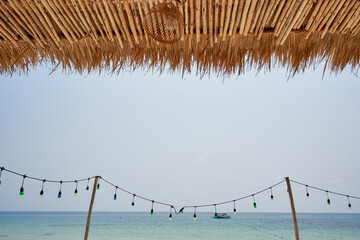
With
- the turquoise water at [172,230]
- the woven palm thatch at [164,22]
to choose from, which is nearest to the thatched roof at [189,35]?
the woven palm thatch at [164,22]

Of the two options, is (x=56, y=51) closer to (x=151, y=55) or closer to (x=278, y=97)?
(x=151, y=55)

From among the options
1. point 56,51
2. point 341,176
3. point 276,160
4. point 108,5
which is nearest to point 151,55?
point 108,5

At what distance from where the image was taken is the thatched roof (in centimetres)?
137

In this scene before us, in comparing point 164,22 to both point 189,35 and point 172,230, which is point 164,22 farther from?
point 172,230

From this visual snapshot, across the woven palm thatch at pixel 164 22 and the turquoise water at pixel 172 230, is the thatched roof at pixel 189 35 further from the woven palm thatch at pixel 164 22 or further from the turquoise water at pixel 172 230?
the turquoise water at pixel 172 230

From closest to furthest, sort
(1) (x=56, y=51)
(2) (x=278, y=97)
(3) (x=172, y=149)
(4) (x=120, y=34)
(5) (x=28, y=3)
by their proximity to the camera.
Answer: (5) (x=28, y=3) < (4) (x=120, y=34) < (1) (x=56, y=51) < (2) (x=278, y=97) < (3) (x=172, y=149)

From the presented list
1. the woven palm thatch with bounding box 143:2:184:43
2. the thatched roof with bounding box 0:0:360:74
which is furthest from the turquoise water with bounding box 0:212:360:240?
the woven palm thatch with bounding box 143:2:184:43

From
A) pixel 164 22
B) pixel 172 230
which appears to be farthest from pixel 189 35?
pixel 172 230

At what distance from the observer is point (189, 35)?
159 cm

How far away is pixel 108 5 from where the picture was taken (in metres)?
1.37

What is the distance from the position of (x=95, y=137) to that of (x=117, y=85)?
773 cm

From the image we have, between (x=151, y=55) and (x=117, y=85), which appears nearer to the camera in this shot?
(x=151, y=55)

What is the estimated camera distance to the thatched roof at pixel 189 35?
1366 millimetres

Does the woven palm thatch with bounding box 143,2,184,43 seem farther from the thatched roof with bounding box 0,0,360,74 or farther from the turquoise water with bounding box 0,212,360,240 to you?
the turquoise water with bounding box 0,212,360,240
